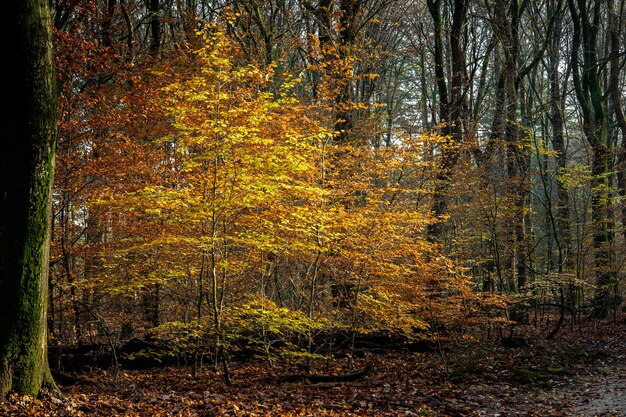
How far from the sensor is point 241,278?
11.9 metres

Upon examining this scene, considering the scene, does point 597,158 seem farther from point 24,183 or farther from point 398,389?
point 24,183

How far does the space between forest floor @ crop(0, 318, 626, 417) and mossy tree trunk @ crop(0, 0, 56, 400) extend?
534mm

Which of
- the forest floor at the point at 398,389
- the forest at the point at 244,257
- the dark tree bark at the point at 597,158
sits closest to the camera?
the forest floor at the point at 398,389

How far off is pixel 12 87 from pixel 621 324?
18.7 metres

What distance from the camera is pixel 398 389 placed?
8.97m

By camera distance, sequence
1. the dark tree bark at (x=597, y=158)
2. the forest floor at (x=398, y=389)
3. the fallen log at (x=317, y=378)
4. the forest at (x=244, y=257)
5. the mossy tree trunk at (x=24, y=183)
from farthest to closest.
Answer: the dark tree bark at (x=597, y=158)
the fallen log at (x=317, y=378)
the forest at (x=244, y=257)
the forest floor at (x=398, y=389)
the mossy tree trunk at (x=24, y=183)

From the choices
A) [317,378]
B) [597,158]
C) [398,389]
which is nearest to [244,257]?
[317,378]

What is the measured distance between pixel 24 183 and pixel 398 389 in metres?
7.10

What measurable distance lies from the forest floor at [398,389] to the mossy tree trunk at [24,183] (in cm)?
53

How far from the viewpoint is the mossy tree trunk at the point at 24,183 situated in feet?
15.8

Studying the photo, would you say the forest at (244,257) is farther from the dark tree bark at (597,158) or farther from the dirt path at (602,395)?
the dark tree bark at (597,158)

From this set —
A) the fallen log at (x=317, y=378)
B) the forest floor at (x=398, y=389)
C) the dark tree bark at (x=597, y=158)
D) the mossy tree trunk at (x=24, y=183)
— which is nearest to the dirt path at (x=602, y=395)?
the forest floor at (x=398, y=389)

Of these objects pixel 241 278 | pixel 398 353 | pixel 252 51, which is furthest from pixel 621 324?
pixel 252 51

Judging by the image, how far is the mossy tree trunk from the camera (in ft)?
15.8
